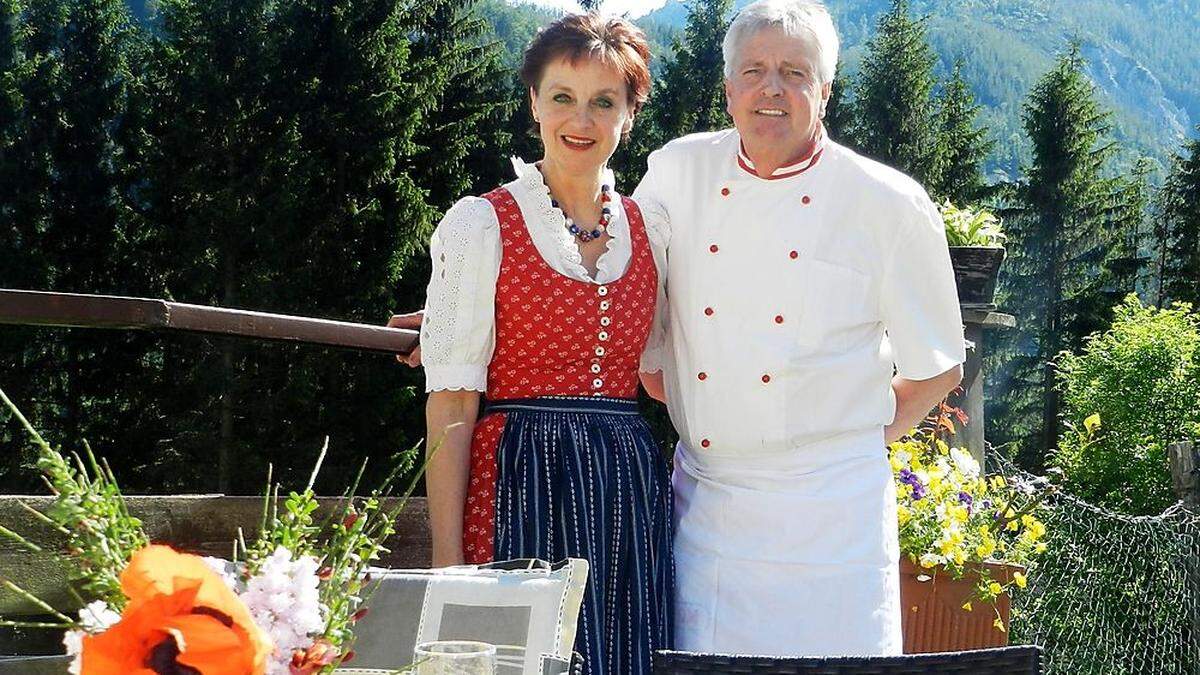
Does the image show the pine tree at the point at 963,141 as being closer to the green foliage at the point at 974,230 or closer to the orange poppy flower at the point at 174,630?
the green foliage at the point at 974,230

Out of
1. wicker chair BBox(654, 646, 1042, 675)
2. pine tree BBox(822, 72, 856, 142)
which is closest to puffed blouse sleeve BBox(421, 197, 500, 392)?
wicker chair BBox(654, 646, 1042, 675)

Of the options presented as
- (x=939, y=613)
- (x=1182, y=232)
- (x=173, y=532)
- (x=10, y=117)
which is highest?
(x=10, y=117)

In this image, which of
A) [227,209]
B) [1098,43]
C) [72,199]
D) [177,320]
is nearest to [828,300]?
[177,320]

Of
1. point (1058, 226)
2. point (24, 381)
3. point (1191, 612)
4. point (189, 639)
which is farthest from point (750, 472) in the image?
point (1058, 226)

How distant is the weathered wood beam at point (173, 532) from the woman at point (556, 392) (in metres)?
0.21

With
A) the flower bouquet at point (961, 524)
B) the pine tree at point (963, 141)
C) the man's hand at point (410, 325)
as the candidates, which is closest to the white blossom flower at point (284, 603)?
the man's hand at point (410, 325)

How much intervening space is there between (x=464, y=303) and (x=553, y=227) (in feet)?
0.55

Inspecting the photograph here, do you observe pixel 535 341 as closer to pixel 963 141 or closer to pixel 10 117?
pixel 10 117

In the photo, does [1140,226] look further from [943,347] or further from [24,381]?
[943,347]

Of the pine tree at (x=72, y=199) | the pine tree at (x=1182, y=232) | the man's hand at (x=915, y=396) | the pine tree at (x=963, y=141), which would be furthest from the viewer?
the pine tree at (x=1182, y=232)

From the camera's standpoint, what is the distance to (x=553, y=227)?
6.66 ft

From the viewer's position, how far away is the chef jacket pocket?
6.79 ft

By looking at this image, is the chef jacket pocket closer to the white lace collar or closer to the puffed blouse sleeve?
the white lace collar

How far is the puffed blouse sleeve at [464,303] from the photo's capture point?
77.6 inches
